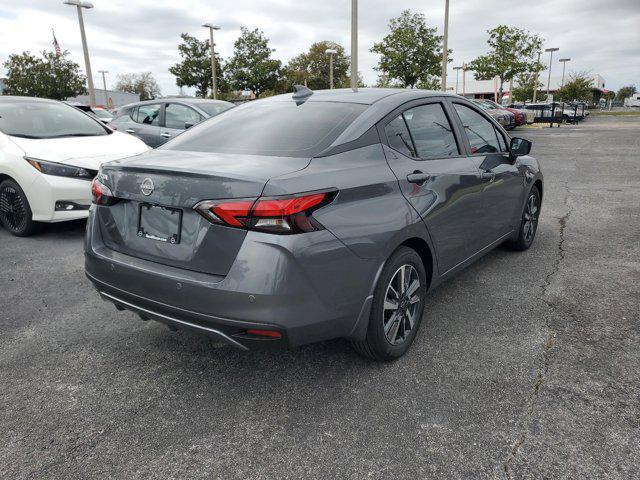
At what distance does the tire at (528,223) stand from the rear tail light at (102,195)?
364cm

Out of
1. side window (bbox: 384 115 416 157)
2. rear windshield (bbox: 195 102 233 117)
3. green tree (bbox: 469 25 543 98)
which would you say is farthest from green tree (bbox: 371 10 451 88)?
side window (bbox: 384 115 416 157)

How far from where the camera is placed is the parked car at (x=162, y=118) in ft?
31.2

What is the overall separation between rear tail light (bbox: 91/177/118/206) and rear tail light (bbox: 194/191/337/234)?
78 centimetres

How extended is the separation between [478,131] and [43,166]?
4.40 m

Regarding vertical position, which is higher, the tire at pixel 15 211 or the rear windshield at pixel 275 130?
the rear windshield at pixel 275 130

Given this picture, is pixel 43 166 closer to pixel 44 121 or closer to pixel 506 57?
pixel 44 121

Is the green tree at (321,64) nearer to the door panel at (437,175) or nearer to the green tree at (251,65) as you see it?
the green tree at (251,65)

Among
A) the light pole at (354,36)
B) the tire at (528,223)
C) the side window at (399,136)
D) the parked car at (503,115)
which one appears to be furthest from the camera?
the parked car at (503,115)

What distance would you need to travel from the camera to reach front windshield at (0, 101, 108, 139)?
19.9ft

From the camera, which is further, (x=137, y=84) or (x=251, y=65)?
(x=137, y=84)

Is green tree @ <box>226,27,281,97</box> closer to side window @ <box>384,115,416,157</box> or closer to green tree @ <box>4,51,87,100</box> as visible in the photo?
green tree @ <box>4,51,87,100</box>

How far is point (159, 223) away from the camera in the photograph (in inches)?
100

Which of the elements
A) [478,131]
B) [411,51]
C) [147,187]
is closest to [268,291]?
[147,187]

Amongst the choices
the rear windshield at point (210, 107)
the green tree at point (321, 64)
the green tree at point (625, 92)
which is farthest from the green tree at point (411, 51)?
the green tree at point (625, 92)
